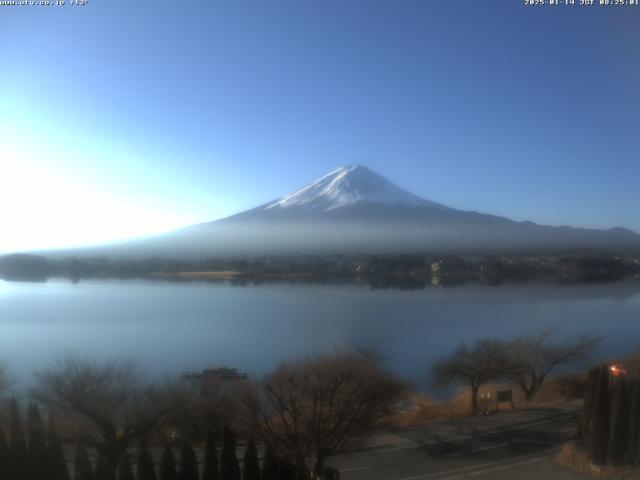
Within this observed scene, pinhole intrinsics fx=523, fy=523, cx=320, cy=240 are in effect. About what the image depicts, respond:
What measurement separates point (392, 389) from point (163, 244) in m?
22.2

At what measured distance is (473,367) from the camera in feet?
20.7

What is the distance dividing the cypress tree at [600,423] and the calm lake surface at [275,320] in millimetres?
3401

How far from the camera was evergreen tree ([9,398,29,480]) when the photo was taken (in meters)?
3.27

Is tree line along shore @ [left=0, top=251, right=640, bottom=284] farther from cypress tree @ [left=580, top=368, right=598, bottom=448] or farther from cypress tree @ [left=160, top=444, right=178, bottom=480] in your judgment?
cypress tree @ [left=160, top=444, right=178, bottom=480]

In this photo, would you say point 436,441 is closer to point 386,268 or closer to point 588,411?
point 588,411

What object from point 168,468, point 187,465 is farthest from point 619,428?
point 168,468

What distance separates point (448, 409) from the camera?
580 centimetres

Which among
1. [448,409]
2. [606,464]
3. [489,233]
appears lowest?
[448,409]

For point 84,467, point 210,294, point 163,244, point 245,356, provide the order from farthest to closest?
point 163,244 < point 210,294 < point 245,356 < point 84,467

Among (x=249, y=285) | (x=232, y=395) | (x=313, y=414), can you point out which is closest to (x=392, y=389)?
(x=313, y=414)

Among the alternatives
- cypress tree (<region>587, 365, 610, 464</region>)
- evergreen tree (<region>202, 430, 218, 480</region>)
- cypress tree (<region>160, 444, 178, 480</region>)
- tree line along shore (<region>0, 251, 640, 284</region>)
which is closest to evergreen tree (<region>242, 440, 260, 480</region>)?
evergreen tree (<region>202, 430, 218, 480</region>)

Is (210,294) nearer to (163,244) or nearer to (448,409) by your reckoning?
(448,409)

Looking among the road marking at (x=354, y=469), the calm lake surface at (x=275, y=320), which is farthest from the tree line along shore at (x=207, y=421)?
the calm lake surface at (x=275, y=320)

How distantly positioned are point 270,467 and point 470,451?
1.64m
